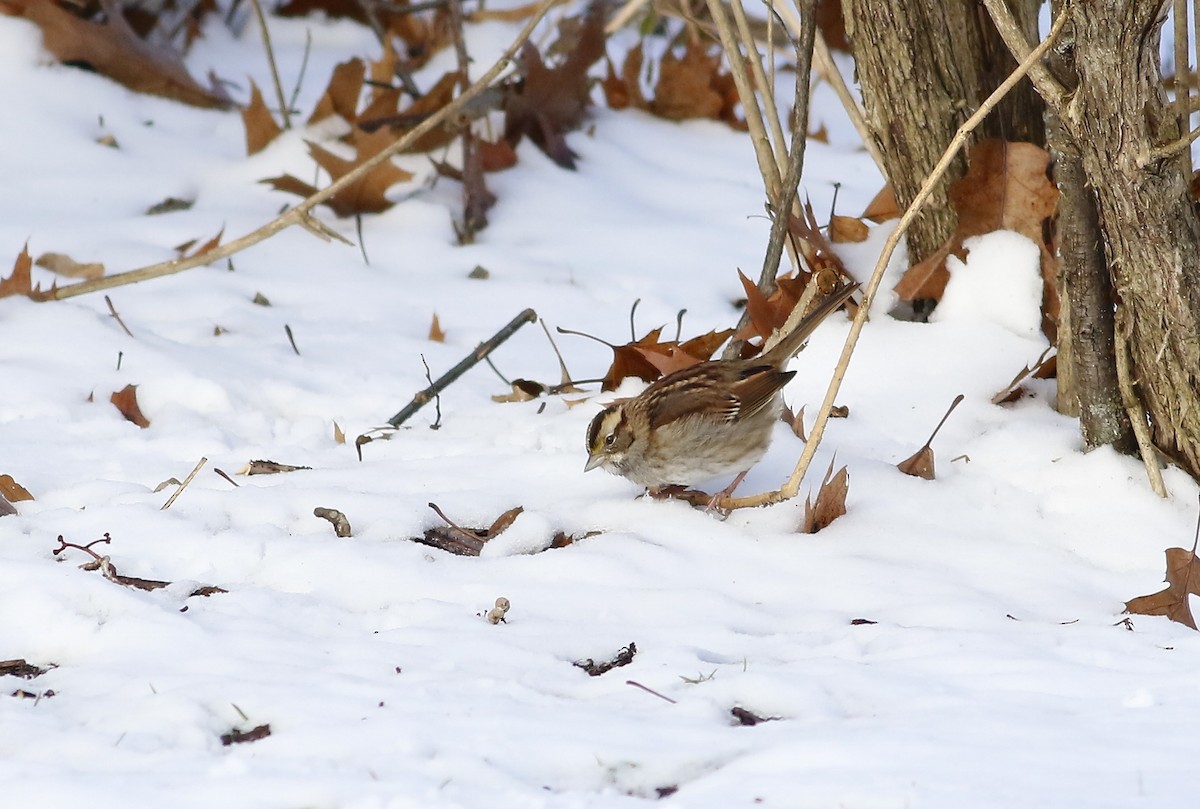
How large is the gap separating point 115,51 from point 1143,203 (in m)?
5.74

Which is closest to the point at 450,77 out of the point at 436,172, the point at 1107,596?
the point at 436,172

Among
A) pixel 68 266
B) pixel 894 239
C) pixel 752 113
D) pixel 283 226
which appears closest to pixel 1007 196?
pixel 752 113

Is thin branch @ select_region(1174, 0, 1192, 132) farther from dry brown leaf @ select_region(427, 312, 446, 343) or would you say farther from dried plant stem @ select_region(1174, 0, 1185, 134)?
dry brown leaf @ select_region(427, 312, 446, 343)

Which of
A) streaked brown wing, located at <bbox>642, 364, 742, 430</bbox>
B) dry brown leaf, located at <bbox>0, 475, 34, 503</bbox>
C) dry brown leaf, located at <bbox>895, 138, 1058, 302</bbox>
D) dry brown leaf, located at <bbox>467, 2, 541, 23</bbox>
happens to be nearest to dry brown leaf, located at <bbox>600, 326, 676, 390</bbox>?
streaked brown wing, located at <bbox>642, 364, 742, 430</bbox>

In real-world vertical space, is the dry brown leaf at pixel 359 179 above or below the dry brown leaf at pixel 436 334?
above

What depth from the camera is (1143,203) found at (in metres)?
3.58

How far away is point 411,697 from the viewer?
268 cm

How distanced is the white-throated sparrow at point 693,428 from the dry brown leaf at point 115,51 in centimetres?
451

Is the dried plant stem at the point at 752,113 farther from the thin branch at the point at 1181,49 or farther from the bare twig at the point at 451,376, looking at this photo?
the thin branch at the point at 1181,49

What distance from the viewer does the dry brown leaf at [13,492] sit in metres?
3.82

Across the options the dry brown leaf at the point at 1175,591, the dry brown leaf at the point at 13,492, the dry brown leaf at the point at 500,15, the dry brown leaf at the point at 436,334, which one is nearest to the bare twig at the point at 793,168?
the dry brown leaf at the point at 436,334

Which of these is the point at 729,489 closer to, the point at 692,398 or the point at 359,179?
the point at 692,398

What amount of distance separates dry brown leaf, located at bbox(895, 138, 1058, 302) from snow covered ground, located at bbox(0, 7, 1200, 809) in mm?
79

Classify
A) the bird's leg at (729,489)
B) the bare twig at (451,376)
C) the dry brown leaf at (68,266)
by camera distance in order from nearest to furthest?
the bird's leg at (729,489)
the bare twig at (451,376)
the dry brown leaf at (68,266)
